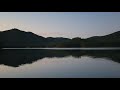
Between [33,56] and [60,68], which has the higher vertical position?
[33,56]

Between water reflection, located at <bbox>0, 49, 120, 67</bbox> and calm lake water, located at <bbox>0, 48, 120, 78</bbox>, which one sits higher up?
water reflection, located at <bbox>0, 49, 120, 67</bbox>

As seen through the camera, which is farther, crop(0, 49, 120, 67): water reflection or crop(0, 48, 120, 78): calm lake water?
crop(0, 49, 120, 67): water reflection

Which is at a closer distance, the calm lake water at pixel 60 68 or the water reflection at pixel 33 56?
the calm lake water at pixel 60 68

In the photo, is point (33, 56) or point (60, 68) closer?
A: point (60, 68)

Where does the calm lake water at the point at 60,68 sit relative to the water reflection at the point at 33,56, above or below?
below
